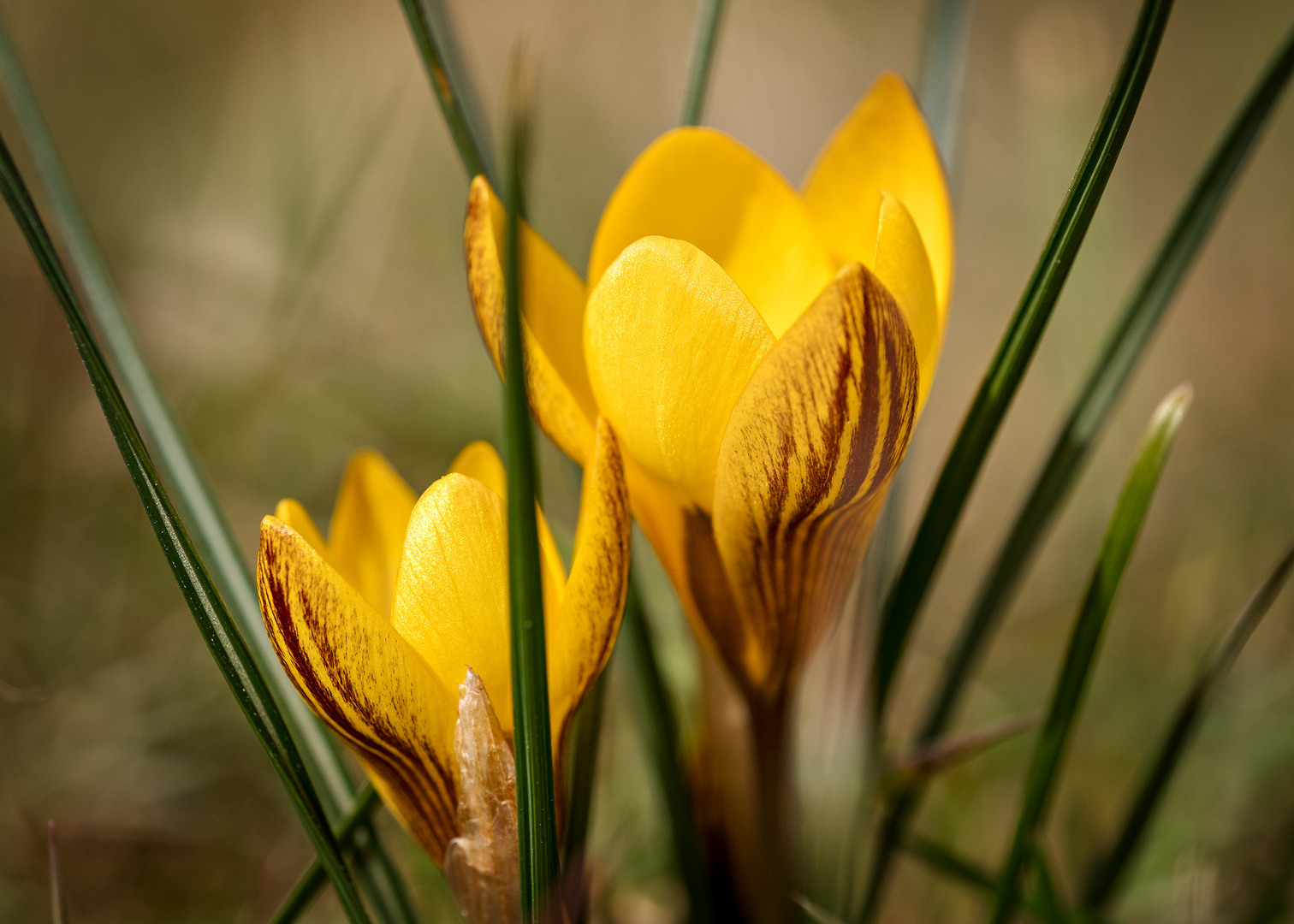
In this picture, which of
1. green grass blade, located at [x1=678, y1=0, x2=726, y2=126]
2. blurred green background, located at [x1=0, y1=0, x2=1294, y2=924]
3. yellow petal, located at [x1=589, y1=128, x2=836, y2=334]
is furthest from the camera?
blurred green background, located at [x1=0, y1=0, x2=1294, y2=924]

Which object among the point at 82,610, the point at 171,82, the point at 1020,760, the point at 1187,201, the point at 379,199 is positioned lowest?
the point at 1020,760

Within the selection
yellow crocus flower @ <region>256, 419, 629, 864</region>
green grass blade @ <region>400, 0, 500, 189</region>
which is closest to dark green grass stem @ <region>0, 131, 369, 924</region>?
yellow crocus flower @ <region>256, 419, 629, 864</region>

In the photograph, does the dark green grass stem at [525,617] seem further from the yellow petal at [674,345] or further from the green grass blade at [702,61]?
the green grass blade at [702,61]

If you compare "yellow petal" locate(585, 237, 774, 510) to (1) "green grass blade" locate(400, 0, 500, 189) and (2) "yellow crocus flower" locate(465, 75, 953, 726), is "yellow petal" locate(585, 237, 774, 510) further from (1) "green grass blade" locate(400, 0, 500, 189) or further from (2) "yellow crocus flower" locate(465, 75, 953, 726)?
(1) "green grass blade" locate(400, 0, 500, 189)

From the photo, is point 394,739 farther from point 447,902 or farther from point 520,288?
point 447,902

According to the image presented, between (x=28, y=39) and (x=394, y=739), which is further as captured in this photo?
(x=28, y=39)

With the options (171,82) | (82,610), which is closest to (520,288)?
(82,610)

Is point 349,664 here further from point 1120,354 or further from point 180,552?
point 1120,354
